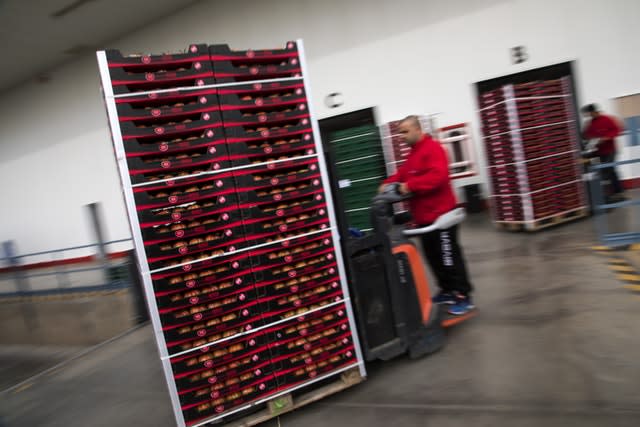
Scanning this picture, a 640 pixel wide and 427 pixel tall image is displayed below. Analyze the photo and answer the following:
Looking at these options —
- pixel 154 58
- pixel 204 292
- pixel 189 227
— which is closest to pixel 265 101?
pixel 154 58

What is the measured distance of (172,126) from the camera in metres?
2.94

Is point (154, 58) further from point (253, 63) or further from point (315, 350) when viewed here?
point (315, 350)

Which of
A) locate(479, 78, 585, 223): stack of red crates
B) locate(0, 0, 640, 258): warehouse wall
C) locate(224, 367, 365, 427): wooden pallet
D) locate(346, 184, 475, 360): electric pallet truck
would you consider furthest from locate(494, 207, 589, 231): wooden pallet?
locate(224, 367, 365, 427): wooden pallet

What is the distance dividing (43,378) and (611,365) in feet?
20.8

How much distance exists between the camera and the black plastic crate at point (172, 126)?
283 centimetres

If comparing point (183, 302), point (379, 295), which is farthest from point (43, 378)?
point (379, 295)

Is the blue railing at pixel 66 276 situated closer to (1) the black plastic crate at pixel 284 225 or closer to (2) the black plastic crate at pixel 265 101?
(1) the black plastic crate at pixel 284 225

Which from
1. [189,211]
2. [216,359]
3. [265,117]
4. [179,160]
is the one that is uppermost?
[265,117]

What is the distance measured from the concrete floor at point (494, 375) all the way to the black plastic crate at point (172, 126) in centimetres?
223

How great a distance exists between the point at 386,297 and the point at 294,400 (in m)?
1.09

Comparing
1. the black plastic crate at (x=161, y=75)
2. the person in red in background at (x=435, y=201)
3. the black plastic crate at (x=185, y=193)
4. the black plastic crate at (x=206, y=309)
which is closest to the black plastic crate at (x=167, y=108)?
the black plastic crate at (x=161, y=75)

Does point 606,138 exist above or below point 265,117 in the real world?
below

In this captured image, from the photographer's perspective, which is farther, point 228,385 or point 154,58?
point 228,385

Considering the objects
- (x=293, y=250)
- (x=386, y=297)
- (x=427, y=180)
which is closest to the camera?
(x=293, y=250)
